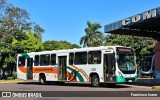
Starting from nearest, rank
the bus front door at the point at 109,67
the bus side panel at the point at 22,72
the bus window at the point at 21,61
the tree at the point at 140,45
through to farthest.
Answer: the bus front door at the point at 109,67 → the bus side panel at the point at 22,72 → the bus window at the point at 21,61 → the tree at the point at 140,45

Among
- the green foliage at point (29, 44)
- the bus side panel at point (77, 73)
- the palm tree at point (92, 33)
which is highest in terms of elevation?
the palm tree at point (92, 33)

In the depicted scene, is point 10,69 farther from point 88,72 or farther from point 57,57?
point 88,72

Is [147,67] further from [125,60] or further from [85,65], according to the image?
[125,60]

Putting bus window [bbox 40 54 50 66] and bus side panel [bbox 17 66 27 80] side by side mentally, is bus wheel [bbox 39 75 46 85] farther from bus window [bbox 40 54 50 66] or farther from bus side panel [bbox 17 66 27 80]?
bus side panel [bbox 17 66 27 80]

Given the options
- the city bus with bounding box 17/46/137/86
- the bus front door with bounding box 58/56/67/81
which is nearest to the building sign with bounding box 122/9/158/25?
the city bus with bounding box 17/46/137/86

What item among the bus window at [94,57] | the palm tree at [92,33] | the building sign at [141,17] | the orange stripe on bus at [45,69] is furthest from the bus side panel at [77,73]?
the palm tree at [92,33]

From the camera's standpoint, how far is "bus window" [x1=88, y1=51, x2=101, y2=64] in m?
26.6

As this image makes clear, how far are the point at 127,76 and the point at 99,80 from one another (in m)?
2.00

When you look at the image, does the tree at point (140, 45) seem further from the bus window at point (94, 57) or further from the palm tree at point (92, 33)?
the bus window at point (94, 57)

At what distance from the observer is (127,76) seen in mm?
25641

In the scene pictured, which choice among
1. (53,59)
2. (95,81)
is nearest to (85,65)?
(95,81)

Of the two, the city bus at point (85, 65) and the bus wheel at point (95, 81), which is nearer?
the city bus at point (85, 65)

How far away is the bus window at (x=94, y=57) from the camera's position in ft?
87.2

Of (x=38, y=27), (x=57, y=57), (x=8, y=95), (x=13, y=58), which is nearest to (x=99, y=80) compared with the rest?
(x=57, y=57)
